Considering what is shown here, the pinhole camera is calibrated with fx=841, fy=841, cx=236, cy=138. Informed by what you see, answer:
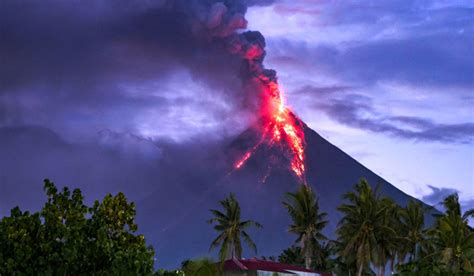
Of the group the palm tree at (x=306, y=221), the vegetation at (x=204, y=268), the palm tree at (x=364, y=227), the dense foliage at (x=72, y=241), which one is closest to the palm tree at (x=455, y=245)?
the palm tree at (x=364, y=227)

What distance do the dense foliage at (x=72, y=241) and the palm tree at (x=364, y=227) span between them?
62713 millimetres

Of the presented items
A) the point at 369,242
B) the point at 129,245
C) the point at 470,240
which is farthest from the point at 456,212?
the point at 129,245

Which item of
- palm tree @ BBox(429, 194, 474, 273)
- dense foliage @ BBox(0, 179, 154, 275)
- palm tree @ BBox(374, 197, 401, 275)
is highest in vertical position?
palm tree @ BBox(374, 197, 401, 275)

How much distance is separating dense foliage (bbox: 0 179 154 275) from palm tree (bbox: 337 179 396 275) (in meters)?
62.7

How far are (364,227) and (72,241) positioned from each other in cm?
6607

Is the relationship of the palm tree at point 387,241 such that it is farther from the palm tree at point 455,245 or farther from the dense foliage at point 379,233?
the palm tree at point 455,245

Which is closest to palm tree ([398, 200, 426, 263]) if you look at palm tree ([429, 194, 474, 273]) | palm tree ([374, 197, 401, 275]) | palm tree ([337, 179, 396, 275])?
palm tree ([374, 197, 401, 275])

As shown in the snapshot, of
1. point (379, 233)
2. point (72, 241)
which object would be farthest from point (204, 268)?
point (379, 233)

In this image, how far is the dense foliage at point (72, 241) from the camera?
36.2m

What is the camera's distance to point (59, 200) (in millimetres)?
38750

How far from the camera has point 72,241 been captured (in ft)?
122

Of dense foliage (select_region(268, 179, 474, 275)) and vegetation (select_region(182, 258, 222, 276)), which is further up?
dense foliage (select_region(268, 179, 474, 275))

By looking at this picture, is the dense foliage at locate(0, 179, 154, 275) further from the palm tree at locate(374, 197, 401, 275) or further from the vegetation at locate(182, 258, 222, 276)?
the palm tree at locate(374, 197, 401, 275)

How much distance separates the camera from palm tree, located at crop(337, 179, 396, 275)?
9919 cm
